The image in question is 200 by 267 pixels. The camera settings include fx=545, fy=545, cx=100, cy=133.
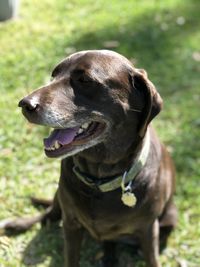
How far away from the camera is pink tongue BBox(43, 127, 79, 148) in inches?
116

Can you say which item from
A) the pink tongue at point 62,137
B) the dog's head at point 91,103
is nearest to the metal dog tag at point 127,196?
the dog's head at point 91,103

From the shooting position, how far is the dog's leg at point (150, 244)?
344 centimetres

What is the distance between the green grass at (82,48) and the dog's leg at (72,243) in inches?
11.8

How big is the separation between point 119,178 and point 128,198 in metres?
0.13

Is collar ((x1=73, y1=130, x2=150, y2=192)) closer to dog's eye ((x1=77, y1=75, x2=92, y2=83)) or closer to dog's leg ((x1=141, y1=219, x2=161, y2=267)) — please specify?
dog's leg ((x1=141, y1=219, x2=161, y2=267))

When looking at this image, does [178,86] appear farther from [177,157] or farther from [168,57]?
[177,157]

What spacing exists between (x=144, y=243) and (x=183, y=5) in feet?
16.0

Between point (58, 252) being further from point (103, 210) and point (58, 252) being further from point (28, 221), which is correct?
point (103, 210)

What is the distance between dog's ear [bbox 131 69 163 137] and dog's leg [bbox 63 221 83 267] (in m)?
0.85

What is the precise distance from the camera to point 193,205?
430 centimetres

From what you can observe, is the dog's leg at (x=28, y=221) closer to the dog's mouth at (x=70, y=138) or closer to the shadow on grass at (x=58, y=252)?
the shadow on grass at (x=58, y=252)

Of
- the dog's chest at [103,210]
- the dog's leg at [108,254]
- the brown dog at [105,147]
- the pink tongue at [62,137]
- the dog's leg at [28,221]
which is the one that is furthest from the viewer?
the dog's leg at [28,221]

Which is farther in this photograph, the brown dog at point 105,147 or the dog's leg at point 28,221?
the dog's leg at point 28,221

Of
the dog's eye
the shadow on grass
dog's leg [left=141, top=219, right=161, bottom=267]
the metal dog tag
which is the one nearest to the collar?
the metal dog tag
